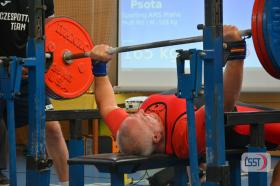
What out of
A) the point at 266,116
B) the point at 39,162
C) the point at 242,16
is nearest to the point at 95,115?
the point at 39,162

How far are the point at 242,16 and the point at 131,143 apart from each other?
3323 millimetres

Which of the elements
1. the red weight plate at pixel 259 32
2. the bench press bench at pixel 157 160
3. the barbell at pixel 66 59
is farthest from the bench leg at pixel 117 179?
the barbell at pixel 66 59

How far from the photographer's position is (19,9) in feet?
10.4

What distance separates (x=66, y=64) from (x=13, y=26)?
0.41 m

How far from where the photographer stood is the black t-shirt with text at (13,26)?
3.14 metres

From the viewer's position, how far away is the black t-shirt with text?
314 cm

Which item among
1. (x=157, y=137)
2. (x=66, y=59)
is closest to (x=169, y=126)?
(x=157, y=137)

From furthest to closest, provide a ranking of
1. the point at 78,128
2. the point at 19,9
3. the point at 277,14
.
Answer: the point at 19,9 → the point at 78,128 → the point at 277,14

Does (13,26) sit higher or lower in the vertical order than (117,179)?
higher

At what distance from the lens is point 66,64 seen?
119 inches

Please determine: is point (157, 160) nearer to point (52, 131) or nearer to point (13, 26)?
point (52, 131)

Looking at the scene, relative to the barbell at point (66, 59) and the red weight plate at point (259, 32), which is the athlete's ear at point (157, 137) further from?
the barbell at point (66, 59)

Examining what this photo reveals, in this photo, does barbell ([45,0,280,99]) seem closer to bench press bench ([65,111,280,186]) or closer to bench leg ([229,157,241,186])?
bench press bench ([65,111,280,186])

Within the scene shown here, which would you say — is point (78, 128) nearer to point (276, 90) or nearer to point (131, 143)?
point (131, 143)
